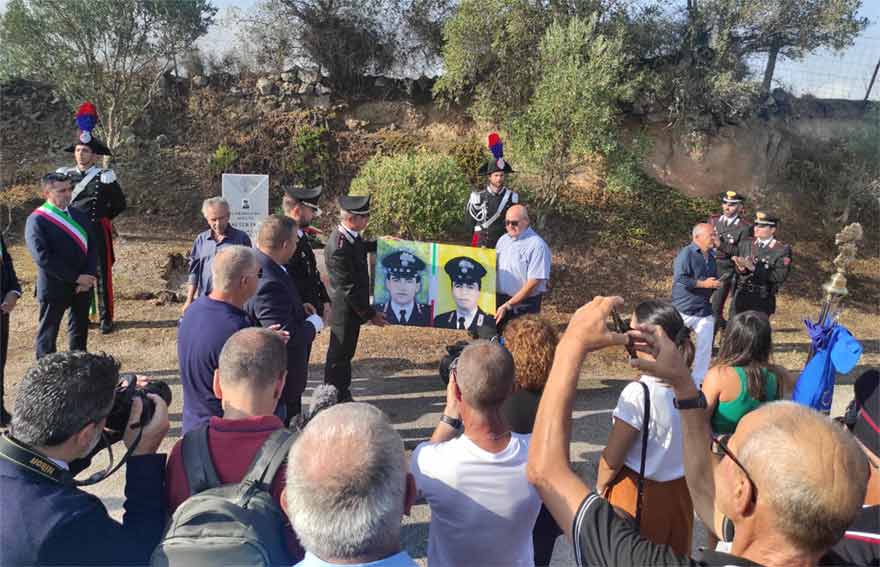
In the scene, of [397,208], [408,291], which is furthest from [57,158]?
[408,291]

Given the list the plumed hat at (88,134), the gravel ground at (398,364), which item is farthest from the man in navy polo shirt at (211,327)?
the plumed hat at (88,134)

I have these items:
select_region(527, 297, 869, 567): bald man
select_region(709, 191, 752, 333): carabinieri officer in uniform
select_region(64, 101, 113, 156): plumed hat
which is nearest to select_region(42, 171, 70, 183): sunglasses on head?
select_region(64, 101, 113, 156): plumed hat

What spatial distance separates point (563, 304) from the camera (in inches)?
387

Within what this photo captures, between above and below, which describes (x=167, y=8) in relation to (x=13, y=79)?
above

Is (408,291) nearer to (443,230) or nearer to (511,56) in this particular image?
(443,230)

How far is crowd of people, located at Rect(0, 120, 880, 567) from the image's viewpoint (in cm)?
144

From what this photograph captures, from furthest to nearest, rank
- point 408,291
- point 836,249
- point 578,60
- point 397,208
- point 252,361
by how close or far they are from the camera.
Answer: point 836,249 < point 578,60 < point 397,208 < point 408,291 < point 252,361

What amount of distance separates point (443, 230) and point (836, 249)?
347 inches

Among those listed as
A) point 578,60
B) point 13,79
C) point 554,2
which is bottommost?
point 13,79

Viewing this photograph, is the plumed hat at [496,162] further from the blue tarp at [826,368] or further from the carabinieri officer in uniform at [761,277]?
the blue tarp at [826,368]

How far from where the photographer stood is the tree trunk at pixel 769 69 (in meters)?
13.2

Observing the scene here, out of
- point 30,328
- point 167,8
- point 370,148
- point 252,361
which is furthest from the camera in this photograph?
point 370,148

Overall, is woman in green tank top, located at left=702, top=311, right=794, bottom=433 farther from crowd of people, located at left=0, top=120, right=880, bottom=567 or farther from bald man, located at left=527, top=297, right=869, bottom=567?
bald man, located at left=527, top=297, right=869, bottom=567

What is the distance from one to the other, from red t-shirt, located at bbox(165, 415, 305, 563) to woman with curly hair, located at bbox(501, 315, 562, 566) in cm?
111
